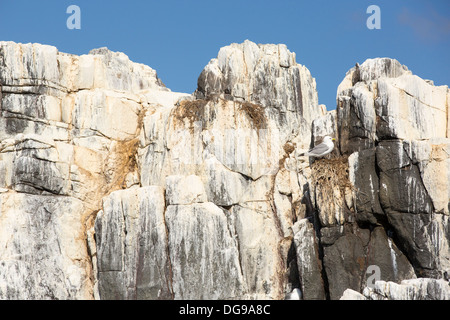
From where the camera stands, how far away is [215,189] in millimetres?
30125

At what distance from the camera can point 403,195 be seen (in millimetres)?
27531

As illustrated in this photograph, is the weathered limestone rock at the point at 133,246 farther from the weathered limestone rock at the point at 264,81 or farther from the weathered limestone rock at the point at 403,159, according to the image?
the weathered limestone rock at the point at 403,159

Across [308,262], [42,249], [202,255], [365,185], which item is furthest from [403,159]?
[42,249]

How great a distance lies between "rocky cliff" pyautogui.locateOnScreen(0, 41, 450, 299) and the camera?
2775 centimetres

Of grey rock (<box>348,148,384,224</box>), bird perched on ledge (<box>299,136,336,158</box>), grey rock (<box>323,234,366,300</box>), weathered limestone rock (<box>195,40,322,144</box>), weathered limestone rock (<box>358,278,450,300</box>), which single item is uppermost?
weathered limestone rock (<box>195,40,322,144</box>)

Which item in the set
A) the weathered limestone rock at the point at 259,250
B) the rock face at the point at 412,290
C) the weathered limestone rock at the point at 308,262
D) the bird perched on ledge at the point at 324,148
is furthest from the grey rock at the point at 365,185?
the weathered limestone rock at the point at 259,250

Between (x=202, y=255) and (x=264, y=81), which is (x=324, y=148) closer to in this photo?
(x=202, y=255)

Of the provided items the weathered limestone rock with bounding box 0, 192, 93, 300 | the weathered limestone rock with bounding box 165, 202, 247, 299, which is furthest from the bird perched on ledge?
the weathered limestone rock with bounding box 0, 192, 93, 300

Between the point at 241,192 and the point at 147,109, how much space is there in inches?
245

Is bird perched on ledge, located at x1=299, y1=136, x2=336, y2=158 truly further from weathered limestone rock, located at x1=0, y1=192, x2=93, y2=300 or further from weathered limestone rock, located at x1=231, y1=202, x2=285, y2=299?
weathered limestone rock, located at x1=0, y1=192, x2=93, y2=300

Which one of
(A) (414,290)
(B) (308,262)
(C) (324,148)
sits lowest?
(A) (414,290)

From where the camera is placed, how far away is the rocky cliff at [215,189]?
2775 cm
